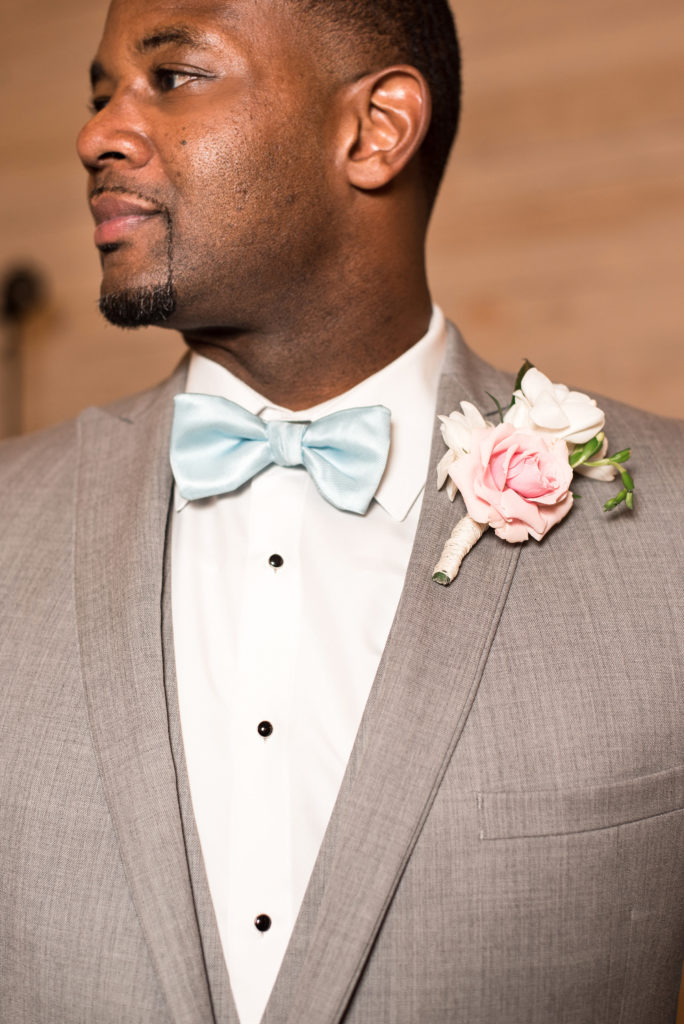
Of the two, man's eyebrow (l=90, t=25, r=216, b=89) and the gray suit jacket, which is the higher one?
man's eyebrow (l=90, t=25, r=216, b=89)

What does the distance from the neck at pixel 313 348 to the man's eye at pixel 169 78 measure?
34cm

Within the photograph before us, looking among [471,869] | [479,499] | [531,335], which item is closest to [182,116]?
[479,499]

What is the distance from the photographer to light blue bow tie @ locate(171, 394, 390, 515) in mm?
1453

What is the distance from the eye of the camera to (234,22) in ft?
5.02

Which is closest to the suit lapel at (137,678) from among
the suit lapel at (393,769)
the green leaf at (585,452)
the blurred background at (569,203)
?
the suit lapel at (393,769)

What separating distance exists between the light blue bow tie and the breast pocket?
427mm

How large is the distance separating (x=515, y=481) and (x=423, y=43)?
0.81 metres

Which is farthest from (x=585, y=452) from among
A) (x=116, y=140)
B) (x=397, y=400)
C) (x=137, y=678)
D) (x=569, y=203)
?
(x=569, y=203)

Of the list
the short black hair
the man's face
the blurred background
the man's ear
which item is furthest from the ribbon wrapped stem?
the blurred background

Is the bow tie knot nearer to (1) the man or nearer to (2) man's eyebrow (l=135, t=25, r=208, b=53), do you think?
(1) the man

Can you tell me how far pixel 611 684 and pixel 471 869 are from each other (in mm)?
270

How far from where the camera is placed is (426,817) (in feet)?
4.06

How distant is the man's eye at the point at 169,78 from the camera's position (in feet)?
4.99

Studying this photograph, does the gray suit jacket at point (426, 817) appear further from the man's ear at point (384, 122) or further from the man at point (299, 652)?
the man's ear at point (384, 122)
